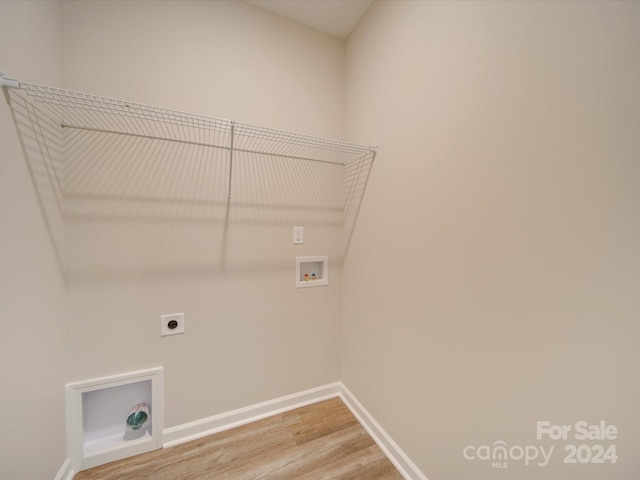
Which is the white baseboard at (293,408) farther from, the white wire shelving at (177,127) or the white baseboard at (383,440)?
the white wire shelving at (177,127)

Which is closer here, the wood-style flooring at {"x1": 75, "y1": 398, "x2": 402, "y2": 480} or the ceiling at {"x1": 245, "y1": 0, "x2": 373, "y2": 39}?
the wood-style flooring at {"x1": 75, "y1": 398, "x2": 402, "y2": 480}

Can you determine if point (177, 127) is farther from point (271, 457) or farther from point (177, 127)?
point (271, 457)

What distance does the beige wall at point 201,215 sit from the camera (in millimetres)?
1217

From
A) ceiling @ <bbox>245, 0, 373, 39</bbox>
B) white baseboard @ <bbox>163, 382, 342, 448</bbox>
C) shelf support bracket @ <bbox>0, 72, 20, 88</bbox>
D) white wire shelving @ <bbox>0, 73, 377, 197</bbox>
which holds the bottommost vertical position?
white baseboard @ <bbox>163, 382, 342, 448</bbox>

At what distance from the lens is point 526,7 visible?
0.75m

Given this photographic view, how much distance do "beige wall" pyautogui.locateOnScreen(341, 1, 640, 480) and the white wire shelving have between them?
0.44 m

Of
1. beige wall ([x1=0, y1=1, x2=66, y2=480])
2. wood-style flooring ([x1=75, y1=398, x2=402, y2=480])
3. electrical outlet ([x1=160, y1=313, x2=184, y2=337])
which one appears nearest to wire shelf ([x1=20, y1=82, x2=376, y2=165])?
beige wall ([x1=0, y1=1, x2=66, y2=480])

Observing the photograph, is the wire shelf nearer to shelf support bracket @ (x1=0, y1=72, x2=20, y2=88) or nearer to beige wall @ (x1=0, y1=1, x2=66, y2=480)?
shelf support bracket @ (x1=0, y1=72, x2=20, y2=88)

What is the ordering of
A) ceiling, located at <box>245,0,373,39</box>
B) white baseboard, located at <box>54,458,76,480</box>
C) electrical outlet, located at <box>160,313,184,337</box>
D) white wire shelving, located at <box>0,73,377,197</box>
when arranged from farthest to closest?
ceiling, located at <box>245,0,373,39</box> < electrical outlet, located at <box>160,313,184,337</box> < white baseboard, located at <box>54,458,76,480</box> < white wire shelving, located at <box>0,73,377,197</box>

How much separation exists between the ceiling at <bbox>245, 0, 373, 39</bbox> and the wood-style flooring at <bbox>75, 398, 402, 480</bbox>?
2.75m

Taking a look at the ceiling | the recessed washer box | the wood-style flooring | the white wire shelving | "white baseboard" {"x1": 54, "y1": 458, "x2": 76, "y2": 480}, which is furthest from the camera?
the recessed washer box

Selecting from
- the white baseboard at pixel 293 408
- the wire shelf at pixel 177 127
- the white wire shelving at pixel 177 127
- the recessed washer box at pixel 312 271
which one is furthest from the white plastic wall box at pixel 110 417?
the wire shelf at pixel 177 127

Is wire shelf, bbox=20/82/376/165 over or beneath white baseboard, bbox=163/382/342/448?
over

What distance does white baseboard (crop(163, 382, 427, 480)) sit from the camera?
1283 mm
